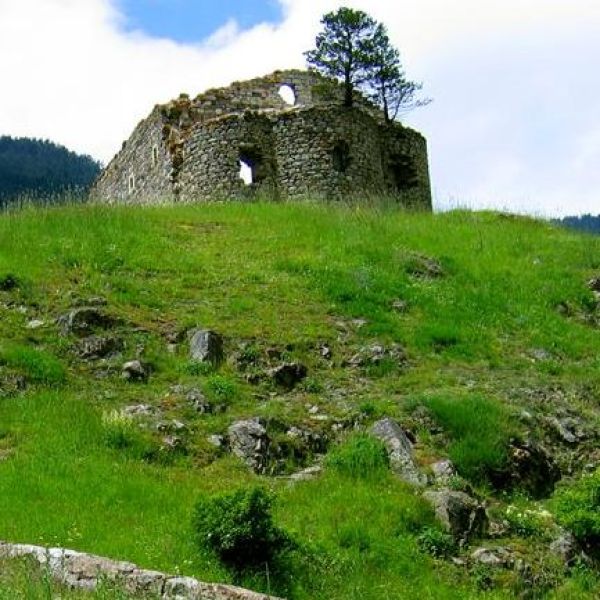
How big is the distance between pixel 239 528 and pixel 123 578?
1.31 m

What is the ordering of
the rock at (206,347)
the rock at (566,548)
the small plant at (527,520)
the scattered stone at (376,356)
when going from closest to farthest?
1. the rock at (566,548)
2. the small plant at (527,520)
3. the rock at (206,347)
4. the scattered stone at (376,356)

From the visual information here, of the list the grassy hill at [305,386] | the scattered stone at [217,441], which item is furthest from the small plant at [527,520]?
the scattered stone at [217,441]

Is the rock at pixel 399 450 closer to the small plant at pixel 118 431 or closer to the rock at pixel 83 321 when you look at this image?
the small plant at pixel 118 431

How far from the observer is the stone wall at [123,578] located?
809cm

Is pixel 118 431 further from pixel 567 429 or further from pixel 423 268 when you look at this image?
pixel 423 268

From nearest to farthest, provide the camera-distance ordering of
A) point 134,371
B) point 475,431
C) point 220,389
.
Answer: point 475,431 < point 220,389 < point 134,371

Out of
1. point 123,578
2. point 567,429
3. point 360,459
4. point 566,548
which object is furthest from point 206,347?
point 123,578

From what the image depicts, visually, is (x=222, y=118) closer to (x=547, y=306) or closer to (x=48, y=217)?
(x=48, y=217)

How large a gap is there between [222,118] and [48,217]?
396 inches

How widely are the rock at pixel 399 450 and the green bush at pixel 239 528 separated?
253 cm

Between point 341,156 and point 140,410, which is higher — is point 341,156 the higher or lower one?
the higher one

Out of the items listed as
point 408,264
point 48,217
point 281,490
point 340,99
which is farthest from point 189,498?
point 340,99

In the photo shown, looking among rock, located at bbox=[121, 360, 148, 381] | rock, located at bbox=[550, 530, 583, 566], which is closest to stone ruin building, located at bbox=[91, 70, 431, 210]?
rock, located at bbox=[121, 360, 148, 381]

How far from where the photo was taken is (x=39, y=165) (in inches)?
3408
